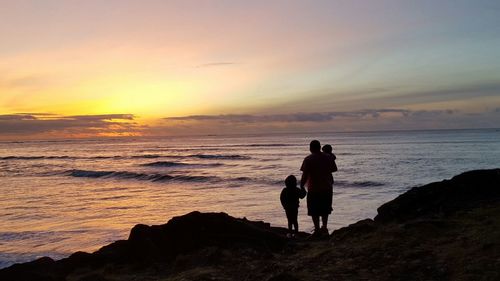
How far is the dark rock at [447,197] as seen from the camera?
8773 mm

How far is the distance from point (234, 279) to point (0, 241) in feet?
33.2

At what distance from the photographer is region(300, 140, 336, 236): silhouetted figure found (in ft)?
30.5

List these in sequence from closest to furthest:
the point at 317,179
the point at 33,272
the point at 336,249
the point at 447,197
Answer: the point at 336,249 < the point at 33,272 < the point at 447,197 < the point at 317,179

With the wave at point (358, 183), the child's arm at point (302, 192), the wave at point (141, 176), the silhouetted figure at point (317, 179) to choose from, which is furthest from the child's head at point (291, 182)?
the wave at point (141, 176)

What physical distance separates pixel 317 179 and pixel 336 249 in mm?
2324

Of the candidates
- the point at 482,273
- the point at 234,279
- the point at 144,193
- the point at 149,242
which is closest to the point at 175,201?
the point at 144,193

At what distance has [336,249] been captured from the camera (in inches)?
283

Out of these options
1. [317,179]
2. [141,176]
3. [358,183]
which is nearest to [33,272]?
[317,179]

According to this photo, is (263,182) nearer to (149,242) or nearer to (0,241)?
(0,241)

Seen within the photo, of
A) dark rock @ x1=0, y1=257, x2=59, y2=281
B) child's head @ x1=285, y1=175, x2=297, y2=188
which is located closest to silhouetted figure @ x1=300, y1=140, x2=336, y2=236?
child's head @ x1=285, y1=175, x2=297, y2=188

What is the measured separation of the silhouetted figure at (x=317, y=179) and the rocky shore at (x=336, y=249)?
96cm

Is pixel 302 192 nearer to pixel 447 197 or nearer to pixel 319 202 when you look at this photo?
pixel 319 202

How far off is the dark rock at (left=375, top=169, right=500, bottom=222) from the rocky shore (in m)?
0.02

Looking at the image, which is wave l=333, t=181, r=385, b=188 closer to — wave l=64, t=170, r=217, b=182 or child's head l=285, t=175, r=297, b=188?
wave l=64, t=170, r=217, b=182
